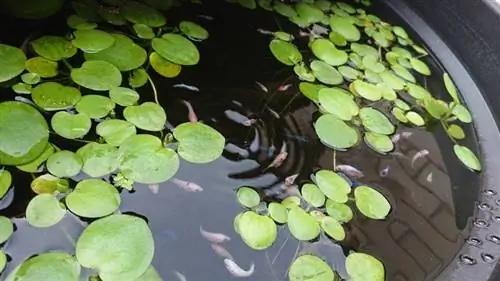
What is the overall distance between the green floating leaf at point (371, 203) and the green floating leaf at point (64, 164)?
549mm

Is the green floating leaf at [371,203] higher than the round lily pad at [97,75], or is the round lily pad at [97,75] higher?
the green floating leaf at [371,203]

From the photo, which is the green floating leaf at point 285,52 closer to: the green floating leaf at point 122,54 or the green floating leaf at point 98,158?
the green floating leaf at point 122,54

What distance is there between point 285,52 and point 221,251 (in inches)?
24.5

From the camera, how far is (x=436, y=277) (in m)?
1.09

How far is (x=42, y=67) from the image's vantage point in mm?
1219

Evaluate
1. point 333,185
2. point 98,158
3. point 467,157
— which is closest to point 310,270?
point 333,185

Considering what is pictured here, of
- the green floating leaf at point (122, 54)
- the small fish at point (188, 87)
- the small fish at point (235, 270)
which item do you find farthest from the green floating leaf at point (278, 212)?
the green floating leaf at point (122, 54)

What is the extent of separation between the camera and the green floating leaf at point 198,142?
115 centimetres

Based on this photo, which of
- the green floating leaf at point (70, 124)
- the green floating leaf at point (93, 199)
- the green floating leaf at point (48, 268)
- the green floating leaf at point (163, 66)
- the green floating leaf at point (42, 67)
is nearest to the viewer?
the green floating leaf at point (48, 268)

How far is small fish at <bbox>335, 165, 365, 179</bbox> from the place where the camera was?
124 cm

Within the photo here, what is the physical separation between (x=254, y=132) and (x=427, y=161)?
0.42m

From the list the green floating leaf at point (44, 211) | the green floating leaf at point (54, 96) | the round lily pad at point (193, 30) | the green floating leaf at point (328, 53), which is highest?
the green floating leaf at point (328, 53)

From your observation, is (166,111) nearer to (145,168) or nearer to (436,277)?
(145,168)

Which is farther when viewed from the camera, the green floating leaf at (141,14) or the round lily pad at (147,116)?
the green floating leaf at (141,14)
